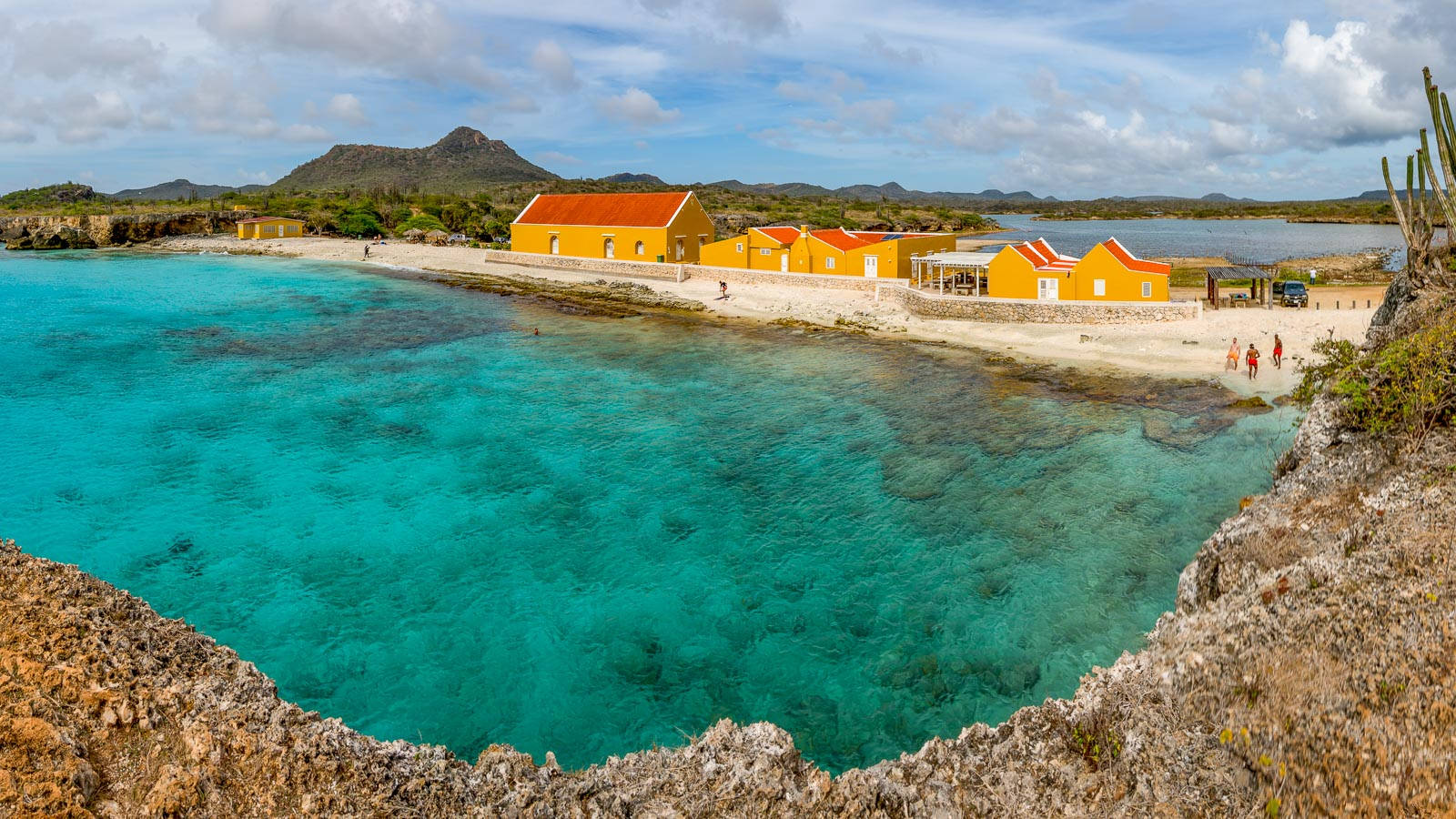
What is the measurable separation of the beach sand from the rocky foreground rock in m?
18.0

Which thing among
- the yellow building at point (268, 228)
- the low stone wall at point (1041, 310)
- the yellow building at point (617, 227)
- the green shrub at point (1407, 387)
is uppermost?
the yellow building at point (268, 228)

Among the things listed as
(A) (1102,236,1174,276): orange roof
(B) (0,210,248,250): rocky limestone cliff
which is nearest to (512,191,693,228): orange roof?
(A) (1102,236,1174,276): orange roof

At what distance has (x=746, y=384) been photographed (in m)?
30.5

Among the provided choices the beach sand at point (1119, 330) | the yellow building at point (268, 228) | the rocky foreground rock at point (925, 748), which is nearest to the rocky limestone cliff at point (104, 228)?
the yellow building at point (268, 228)

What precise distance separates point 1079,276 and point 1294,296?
403 inches

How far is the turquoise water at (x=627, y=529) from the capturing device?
12.1 m

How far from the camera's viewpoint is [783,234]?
53.3 m

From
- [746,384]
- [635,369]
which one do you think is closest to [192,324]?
[635,369]

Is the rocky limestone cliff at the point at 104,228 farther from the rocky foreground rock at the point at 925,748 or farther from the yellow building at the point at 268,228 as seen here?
the rocky foreground rock at the point at 925,748

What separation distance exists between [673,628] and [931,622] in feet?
14.8

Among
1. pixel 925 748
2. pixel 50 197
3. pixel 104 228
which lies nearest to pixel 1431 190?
pixel 925 748

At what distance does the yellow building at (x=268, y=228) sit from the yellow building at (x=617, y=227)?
1674 inches

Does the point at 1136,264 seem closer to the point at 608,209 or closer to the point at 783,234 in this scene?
the point at 783,234

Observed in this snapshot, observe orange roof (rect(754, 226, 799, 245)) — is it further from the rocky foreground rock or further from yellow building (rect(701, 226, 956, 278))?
the rocky foreground rock
